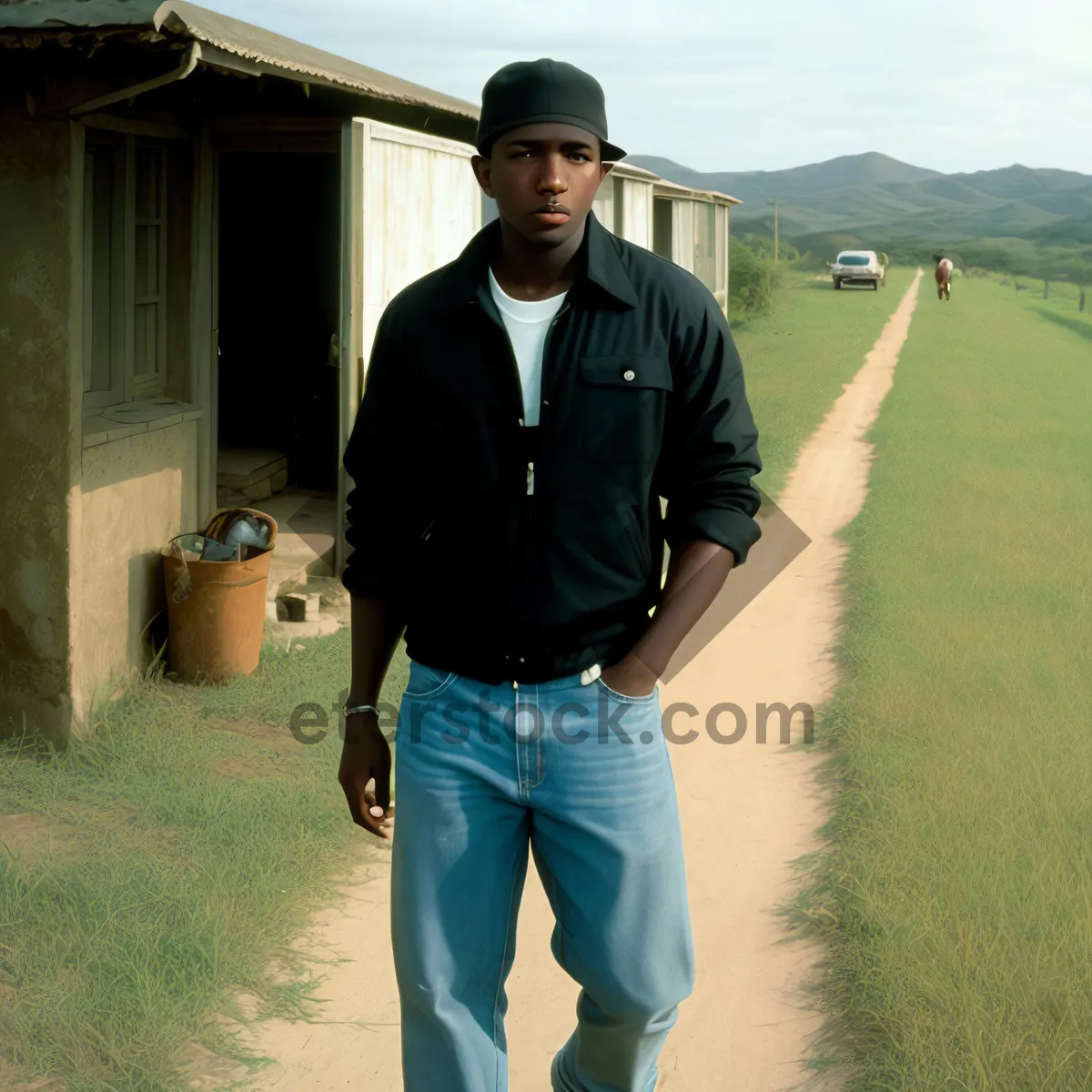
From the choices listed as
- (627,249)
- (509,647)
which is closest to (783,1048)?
(509,647)

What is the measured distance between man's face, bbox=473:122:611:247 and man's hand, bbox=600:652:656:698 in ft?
2.35

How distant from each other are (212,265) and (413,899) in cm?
525

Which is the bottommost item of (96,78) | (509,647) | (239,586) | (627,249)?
(239,586)

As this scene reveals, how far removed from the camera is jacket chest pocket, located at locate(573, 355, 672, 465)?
2.33 metres

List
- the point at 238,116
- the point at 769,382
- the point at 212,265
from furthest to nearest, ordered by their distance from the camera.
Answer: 1. the point at 769,382
2. the point at 238,116
3. the point at 212,265

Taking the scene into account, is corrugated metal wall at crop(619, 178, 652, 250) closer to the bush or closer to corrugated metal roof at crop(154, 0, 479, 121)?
corrugated metal roof at crop(154, 0, 479, 121)

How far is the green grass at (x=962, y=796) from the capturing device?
353 cm

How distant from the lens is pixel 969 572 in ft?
28.9

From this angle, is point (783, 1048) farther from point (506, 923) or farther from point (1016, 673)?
point (1016, 673)

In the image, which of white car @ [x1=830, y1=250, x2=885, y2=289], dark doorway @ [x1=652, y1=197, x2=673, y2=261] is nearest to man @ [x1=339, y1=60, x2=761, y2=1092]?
dark doorway @ [x1=652, y1=197, x2=673, y2=261]

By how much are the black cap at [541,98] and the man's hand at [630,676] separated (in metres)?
0.88

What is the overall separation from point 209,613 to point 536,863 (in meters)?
4.14

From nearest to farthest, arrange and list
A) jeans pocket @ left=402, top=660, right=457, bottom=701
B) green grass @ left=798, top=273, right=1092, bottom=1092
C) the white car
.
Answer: jeans pocket @ left=402, top=660, right=457, bottom=701, green grass @ left=798, top=273, right=1092, bottom=1092, the white car

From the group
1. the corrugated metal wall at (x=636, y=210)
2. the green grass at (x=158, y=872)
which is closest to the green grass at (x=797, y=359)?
the corrugated metal wall at (x=636, y=210)
